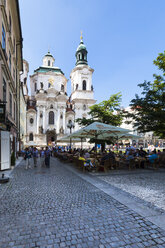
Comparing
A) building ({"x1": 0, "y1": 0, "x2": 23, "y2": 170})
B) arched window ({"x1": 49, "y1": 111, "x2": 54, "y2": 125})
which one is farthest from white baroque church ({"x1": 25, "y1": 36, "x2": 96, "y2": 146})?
building ({"x1": 0, "y1": 0, "x2": 23, "y2": 170})

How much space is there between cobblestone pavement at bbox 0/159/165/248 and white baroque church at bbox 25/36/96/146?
41581 mm

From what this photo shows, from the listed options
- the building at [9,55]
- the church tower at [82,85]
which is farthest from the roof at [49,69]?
the building at [9,55]

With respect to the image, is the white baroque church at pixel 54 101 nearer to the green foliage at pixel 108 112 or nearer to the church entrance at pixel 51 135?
the church entrance at pixel 51 135

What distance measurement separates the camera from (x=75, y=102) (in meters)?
53.5

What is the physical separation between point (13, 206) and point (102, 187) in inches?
141

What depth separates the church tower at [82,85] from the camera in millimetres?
53406

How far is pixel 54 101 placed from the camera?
50.8m

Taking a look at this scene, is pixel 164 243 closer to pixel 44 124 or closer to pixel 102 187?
pixel 102 187

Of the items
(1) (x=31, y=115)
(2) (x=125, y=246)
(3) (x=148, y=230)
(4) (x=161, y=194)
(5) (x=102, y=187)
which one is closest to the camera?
(2) (x=125, y=246)

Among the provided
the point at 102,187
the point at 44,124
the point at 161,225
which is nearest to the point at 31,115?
the point at 44,124

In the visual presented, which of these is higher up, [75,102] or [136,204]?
[75,102]

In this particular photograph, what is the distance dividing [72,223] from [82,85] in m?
54.6

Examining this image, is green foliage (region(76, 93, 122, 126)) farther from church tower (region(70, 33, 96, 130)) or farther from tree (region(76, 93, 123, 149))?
church tower (region(70, 33, 96, 130))

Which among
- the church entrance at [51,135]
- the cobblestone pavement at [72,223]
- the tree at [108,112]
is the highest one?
the tree at [108,112]
